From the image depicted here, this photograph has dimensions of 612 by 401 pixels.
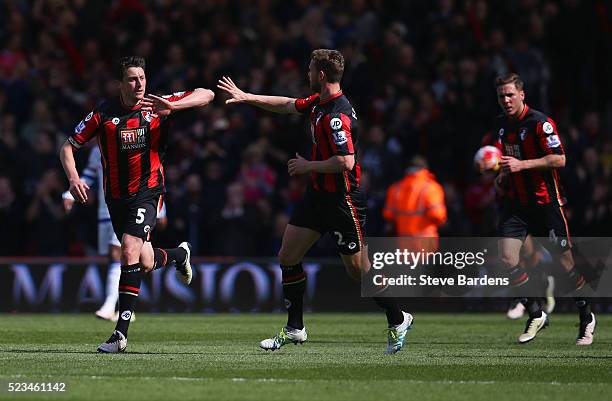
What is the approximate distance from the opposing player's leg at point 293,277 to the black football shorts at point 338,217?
0.09m

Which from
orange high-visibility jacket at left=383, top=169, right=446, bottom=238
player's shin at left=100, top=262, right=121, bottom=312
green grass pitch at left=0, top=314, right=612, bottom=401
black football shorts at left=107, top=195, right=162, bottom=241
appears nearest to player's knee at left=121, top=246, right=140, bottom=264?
black football shorts at left=107, top=195, right=162, bottom=241

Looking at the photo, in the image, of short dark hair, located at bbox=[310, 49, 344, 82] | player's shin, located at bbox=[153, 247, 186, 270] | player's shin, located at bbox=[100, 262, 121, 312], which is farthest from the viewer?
player's shin, located at bbox=[100, 262, 121, 312]

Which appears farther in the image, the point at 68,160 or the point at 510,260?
the point at 510,260

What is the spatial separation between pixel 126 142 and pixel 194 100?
70cm

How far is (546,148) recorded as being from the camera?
1223 cm

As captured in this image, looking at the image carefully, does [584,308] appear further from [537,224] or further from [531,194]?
[531,194]

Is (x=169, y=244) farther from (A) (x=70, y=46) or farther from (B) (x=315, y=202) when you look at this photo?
(B) (x=315, y=202)

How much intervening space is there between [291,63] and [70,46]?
12.9ft

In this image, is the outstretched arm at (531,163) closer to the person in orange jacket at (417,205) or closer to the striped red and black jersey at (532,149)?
the striped red and black jersey at (532,149)

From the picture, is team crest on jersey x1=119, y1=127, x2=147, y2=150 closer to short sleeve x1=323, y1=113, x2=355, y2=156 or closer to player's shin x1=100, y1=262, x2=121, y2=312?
→ short sleeve x1=323, y1=113, x2=355, y2=156

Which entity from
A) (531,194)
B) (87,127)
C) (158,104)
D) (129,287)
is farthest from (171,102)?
(531,194)

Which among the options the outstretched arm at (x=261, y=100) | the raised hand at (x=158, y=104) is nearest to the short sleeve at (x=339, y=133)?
the outstretched arm at (x=261, y=100)

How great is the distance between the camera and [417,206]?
18312 millimetres

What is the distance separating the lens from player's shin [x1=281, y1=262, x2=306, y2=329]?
1108 centimetres
